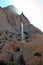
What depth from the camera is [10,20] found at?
8388cm

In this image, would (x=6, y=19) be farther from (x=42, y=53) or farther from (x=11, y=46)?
(x=42, y=53)

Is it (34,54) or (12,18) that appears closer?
(34,54)

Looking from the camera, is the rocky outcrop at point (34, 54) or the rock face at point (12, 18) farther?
the rock face at point (12, 18)

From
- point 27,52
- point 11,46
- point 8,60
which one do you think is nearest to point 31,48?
point 27,52

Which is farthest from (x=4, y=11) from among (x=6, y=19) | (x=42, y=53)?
(x=42, y=53)

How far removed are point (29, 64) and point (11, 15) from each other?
69.5 m

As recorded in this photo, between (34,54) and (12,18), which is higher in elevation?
(34,54)

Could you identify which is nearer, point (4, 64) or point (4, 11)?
point (4, 64)

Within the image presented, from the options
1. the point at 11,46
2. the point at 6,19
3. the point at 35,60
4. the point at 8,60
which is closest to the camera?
the point at 35,60

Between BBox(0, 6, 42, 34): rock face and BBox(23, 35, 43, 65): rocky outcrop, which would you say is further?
BBox(0, 6, 42, 34): rock face

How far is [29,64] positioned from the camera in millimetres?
16922

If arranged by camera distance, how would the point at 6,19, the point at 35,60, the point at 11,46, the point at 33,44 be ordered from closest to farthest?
the point at 35,60
the point at 33,44
the point at 11,46
the point at 6,19

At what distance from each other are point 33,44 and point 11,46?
451cm

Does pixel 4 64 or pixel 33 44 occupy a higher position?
pixel 33 44
